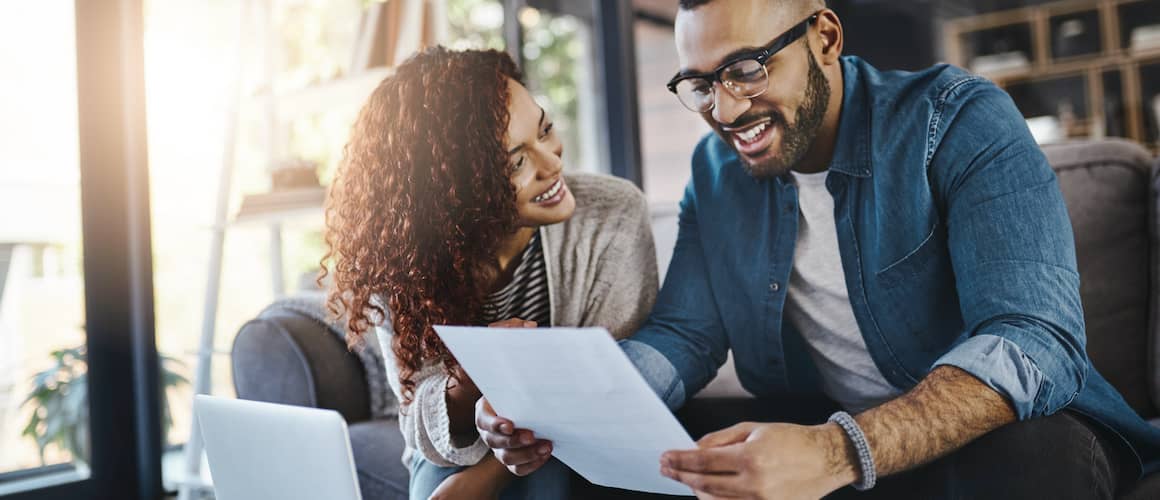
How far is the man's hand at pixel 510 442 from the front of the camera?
0.97 m

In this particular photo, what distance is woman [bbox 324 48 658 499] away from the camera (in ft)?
4.19

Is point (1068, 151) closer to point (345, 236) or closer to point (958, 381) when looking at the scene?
point (958, 381)

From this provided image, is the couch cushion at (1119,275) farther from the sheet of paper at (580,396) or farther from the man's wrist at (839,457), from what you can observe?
the sheet of paper at (580,396)

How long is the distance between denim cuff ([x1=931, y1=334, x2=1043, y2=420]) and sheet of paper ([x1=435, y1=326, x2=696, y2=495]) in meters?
0.31

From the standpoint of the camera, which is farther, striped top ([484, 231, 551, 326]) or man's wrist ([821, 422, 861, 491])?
striped top ([484, 231, 551, 326])

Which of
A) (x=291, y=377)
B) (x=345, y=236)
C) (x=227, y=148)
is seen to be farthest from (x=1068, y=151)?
(x=227, y=148)

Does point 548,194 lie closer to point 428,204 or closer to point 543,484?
point 428,204

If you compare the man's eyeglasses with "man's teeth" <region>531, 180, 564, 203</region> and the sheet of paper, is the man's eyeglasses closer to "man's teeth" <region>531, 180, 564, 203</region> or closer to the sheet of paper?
"man's teeth" <region>531, 180, 564, 203</region>

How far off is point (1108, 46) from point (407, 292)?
490 centimetres

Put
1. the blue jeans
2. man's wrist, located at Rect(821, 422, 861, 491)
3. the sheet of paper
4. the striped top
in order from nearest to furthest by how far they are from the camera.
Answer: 1. the sheet of paper
2. man's wrist, located at Rect(821, 422, 861, 491)
3. the blue jeans
4. the striped top

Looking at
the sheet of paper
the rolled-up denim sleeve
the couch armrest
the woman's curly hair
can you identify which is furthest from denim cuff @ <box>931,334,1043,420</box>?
the couch armrest

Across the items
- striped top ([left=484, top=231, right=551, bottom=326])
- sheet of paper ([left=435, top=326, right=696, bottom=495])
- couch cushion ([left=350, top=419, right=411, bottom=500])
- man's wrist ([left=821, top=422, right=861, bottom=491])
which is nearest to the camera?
sheet of paper ([left=435, top=326, right=696, bottom=495])

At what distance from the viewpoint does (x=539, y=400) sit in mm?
842

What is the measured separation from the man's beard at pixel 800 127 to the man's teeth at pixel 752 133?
1cm
